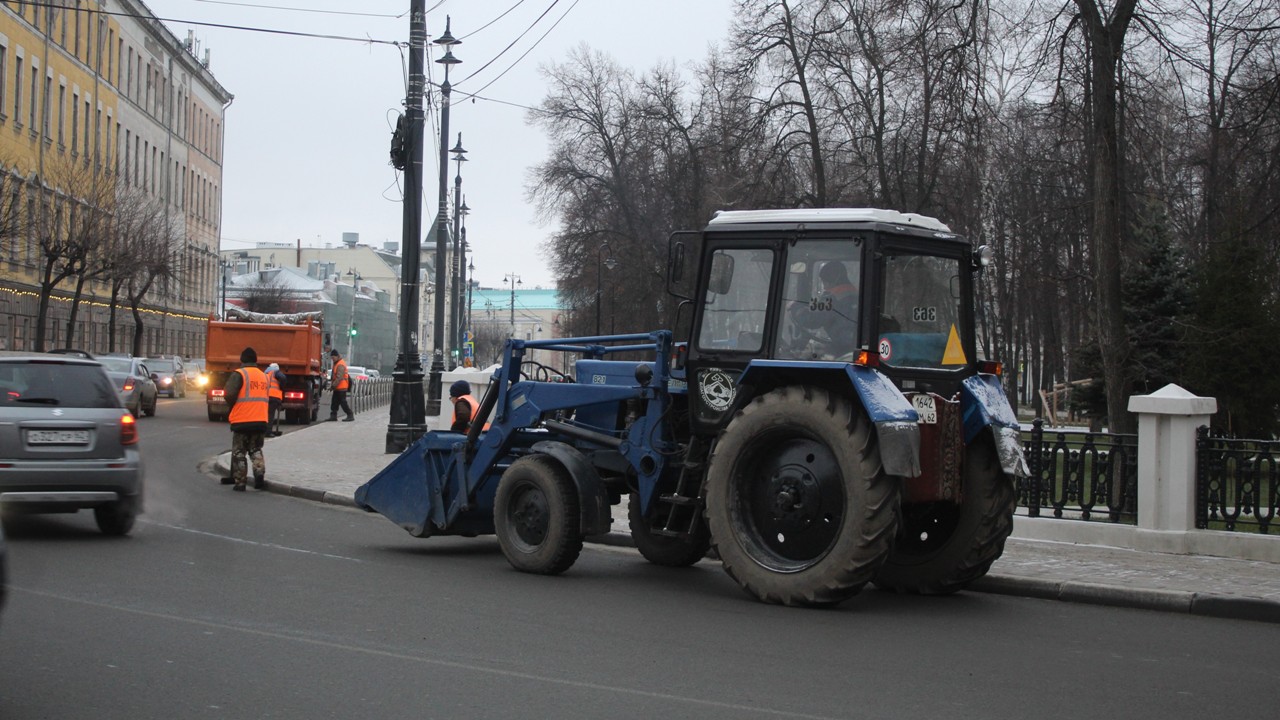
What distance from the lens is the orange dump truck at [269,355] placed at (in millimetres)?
33062

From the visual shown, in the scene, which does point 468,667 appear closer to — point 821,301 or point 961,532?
point 821,301

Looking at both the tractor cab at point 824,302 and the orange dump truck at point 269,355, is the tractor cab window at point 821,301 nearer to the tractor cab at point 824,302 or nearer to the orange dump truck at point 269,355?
the tractor cab at point 824,302

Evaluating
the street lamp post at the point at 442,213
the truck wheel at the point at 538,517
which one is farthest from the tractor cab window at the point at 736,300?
the street lamp post at the point at 442,213

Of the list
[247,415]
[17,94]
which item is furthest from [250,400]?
[17,94]

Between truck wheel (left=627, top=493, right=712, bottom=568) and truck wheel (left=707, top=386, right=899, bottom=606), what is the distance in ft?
5.49

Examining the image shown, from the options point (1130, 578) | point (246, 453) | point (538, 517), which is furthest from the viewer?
point (246, 453)

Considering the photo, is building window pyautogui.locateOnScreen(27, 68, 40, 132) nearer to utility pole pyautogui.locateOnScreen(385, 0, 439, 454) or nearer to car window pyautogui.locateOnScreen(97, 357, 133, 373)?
car window pyautogui.locateOnScreen(97, 357, 133, 373)

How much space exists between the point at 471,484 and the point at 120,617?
367cm

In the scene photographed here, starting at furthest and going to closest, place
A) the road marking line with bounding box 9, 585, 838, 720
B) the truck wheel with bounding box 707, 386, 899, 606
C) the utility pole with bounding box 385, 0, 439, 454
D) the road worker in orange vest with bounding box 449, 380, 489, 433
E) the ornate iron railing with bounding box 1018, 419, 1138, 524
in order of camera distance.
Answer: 1. the utility pole with bounding box 385, 0, 439, 454
2. the road worker in orange vest with bounding box 449, 380, 489, 433
3. the ornate iron railing with bounding box 1018, 419, 1138, 524
4. the truck wheel with bounding box 707, 386, 899, 606
5. the road marking line with bounding box 9, 585, 838, 720

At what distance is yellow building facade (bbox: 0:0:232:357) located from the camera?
47.2 metres

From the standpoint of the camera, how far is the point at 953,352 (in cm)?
1005

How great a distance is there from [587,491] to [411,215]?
12957 mm

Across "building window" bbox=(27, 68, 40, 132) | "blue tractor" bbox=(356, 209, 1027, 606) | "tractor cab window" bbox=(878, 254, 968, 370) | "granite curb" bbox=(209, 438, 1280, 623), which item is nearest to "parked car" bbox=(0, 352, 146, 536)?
"blue tractor" bbox=(356, 209, 1027, 606)

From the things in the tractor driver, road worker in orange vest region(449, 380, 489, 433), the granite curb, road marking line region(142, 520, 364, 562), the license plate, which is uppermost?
the tractor driver
